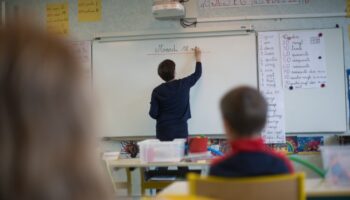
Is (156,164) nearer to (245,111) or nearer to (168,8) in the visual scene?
(245,111)

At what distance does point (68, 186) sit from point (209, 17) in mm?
4032

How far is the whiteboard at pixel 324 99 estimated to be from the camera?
4125 millimetres

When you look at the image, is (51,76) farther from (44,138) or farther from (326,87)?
(326,87)

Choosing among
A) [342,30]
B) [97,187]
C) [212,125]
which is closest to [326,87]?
[342,30]

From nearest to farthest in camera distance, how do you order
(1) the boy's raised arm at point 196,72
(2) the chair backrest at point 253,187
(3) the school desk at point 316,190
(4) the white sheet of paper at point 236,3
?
(2) the chair backrest at point 253,187
(3) the school desk at point 316,190
(1) the boy's raised arm at point 196,72
(4) the white sheet of paper at point 236,3

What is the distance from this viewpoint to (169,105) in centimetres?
375

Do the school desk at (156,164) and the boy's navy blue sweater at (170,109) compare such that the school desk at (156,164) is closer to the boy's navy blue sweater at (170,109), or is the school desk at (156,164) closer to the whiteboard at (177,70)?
the boy's navy blue sweater at (170,109)

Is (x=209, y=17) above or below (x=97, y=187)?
above

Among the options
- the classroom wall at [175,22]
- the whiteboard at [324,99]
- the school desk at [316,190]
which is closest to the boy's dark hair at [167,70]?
the classroom wall at [175,22]

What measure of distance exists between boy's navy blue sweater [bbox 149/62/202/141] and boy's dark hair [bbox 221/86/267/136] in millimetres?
2261

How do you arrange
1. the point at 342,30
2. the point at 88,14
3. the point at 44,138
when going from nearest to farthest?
the point at 44,138 → the point at 342,30 → the point at 88,14

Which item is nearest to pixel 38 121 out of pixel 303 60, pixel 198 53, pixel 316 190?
pixel 316 190

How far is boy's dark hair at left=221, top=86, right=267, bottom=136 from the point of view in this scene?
4.71ft

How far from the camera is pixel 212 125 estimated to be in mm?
4281
